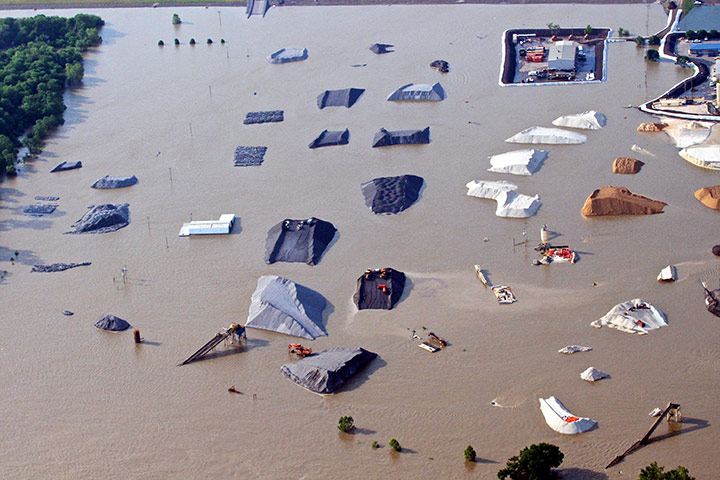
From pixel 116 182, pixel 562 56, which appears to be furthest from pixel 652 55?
pixel 116 182

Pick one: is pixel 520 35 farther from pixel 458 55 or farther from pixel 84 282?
pixel 84 282

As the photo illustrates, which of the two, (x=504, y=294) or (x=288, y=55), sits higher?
(x=288, y=55)

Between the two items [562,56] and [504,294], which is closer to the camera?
[504,294]

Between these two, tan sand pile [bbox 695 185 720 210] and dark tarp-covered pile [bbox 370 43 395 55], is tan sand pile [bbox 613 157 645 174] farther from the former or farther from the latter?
dark tarp-covered pile [bbox 370 43 395 55]

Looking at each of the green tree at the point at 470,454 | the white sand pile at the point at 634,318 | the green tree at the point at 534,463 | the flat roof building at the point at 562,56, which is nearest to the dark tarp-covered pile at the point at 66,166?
the white sand pile at the point at 634,318

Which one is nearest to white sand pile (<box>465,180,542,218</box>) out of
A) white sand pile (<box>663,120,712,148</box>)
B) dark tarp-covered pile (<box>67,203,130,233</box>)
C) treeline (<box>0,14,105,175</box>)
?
white sand pile (<box>663,120,712,148</box>)

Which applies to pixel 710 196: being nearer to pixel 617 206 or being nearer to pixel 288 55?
pixel 617 206
